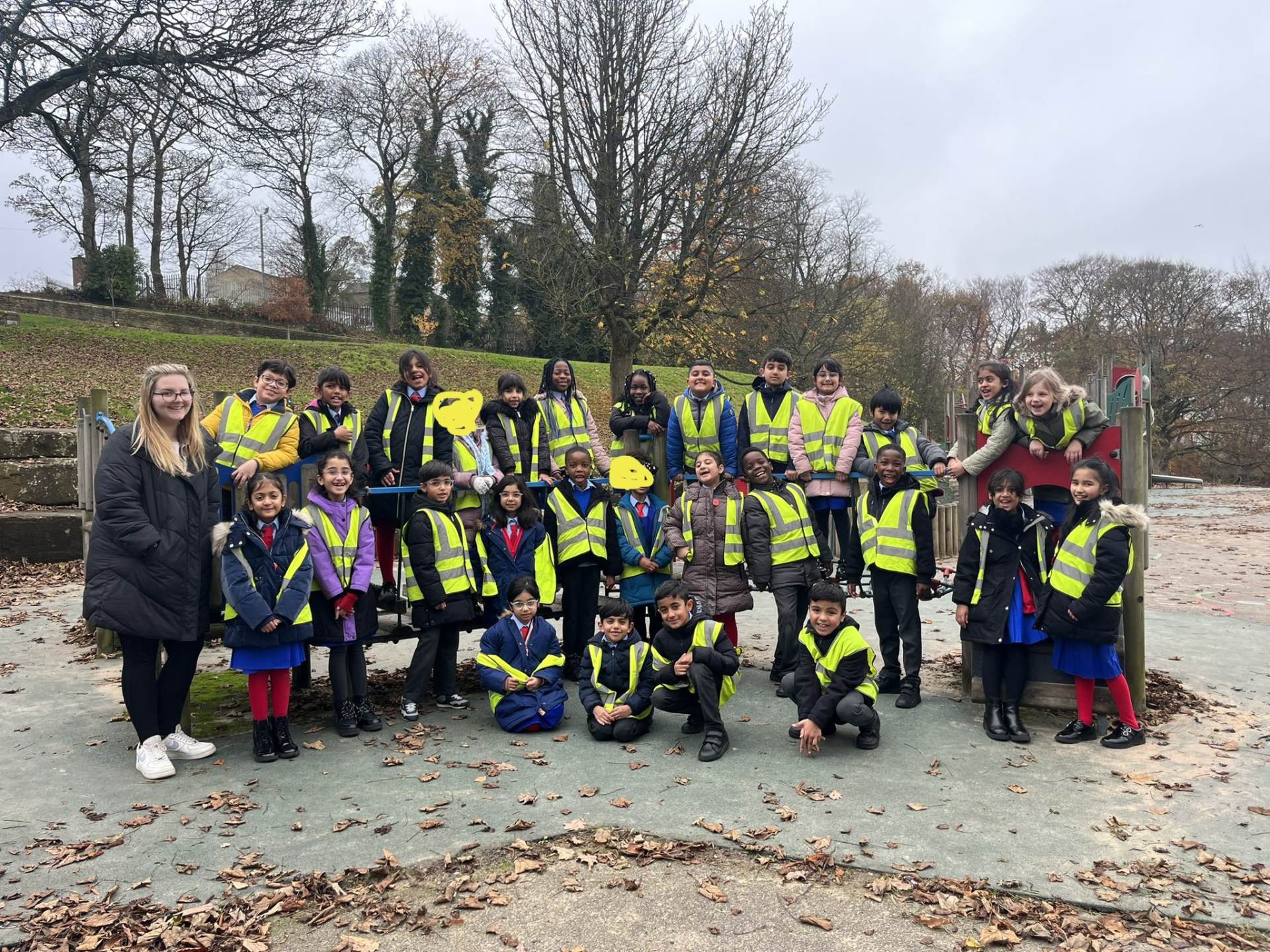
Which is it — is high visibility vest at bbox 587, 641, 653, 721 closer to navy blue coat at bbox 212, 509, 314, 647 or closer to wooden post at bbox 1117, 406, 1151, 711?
navy blue coat at bbox 212, 509, 314, 647

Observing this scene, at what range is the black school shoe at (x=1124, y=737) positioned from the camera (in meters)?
5.48

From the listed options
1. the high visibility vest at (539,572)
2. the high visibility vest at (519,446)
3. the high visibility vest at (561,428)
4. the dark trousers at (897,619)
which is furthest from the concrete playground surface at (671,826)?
the high visibility vest at (561,428)

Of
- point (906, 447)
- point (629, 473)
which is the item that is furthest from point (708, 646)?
→ point (906, 447)

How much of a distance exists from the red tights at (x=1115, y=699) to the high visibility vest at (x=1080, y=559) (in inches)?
20.2

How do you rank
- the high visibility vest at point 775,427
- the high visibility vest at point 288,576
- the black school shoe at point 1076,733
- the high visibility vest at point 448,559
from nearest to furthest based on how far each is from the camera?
the high visibility vest at point 288,576
the black school shoe at point 1076,733
the high visibility vest at point 448,559
the high visibility vest at point 775,427

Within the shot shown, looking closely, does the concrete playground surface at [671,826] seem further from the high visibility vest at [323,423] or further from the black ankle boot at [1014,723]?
the high visibility vest at [323,423]

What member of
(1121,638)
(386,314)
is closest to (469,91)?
(386,314)

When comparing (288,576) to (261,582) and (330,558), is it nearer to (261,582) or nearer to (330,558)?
(261,582)

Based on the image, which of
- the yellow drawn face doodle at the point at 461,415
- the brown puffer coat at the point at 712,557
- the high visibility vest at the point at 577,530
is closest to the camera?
the brown puffer coat at the point at 712,557

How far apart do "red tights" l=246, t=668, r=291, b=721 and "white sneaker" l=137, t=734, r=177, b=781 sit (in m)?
0.50

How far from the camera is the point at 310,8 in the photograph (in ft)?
50.2

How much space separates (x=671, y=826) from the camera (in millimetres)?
4344

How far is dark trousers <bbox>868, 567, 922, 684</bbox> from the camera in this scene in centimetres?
645

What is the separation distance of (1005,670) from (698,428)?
300 centimetres
